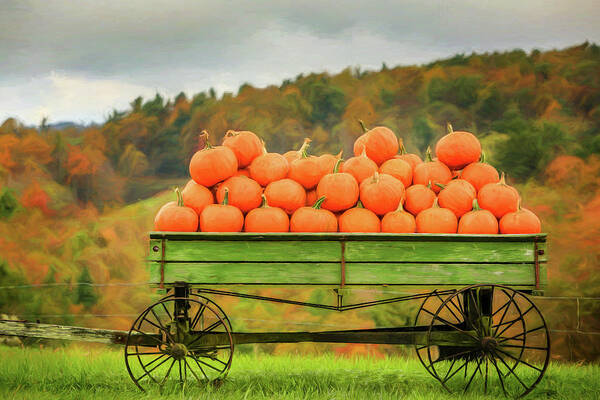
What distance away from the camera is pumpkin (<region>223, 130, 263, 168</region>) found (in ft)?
16.5

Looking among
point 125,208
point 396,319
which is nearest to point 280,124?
point 125,208

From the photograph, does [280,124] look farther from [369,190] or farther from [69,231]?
[369,190]

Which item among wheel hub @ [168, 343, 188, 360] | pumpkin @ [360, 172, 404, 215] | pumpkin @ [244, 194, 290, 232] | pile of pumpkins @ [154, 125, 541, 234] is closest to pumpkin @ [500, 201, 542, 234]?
pile of pumpkins @ [154, 125, 541, 234]

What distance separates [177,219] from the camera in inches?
178

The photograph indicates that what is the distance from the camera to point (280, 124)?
9.71 meters

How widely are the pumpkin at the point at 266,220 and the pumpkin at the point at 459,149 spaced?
1501 millimetres

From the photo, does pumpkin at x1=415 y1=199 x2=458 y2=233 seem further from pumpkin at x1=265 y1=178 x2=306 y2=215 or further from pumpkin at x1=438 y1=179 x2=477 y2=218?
pumpkin at x1=265 y1=178 x2=306 y2=215

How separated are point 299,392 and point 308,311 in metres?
3.58

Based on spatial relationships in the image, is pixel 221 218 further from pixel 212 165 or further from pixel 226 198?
pixel 212 165

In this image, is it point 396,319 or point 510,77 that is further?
point 510,77

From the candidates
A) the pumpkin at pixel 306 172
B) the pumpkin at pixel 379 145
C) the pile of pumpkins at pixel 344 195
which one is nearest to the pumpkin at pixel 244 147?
the pile of pumpkins at pixel 344 195

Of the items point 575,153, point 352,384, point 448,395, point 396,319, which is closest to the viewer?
point 448,395

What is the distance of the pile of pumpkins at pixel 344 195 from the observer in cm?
458

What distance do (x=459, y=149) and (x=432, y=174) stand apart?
304 mm
